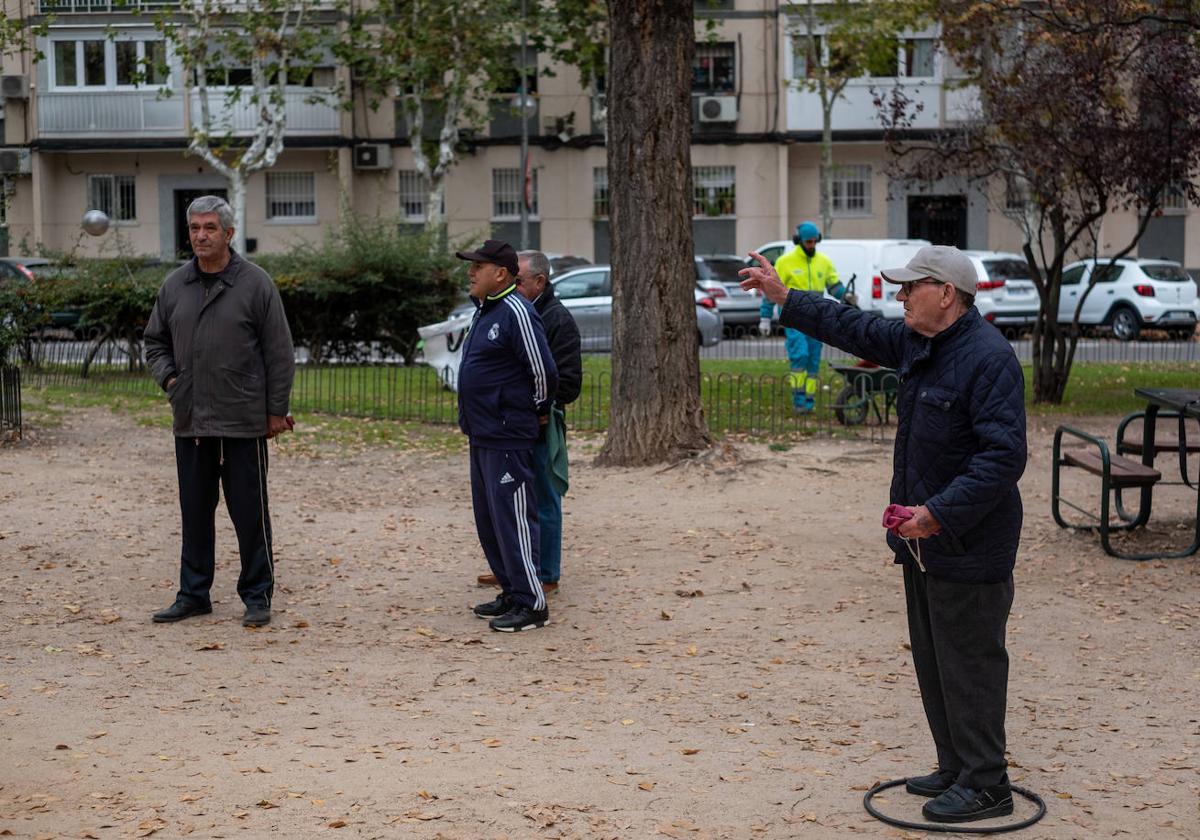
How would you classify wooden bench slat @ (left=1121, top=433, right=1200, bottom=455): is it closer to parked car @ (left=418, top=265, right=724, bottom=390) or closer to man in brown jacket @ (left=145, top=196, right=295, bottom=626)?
man in brown jacket @ (left=145, top=196, right=295, bottom=626)

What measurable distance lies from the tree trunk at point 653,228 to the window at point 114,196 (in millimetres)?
34408

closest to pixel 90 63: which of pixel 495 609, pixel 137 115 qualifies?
pixel 137 115

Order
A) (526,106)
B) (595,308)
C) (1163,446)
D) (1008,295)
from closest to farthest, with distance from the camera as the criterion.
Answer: (1163,446)
(595,308)
(1008,295)
(526,106)

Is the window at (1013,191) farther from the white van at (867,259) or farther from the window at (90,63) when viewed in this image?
the window at (90,63)

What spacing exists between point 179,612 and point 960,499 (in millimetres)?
4548

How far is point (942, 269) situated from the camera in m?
5.14

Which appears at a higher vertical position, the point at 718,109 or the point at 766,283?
the point at 718,109

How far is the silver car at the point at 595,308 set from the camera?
26062 millimetres

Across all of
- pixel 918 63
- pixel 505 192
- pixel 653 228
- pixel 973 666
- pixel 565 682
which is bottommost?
pixel 565 682

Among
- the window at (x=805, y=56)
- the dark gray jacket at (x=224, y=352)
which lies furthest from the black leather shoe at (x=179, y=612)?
the window at (x=805, y=56)

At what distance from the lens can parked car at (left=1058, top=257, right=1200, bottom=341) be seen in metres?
31.2

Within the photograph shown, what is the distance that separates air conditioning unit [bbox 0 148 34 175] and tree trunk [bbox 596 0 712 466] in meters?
33.2

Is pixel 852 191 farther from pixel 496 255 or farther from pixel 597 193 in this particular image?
pixel 496 255

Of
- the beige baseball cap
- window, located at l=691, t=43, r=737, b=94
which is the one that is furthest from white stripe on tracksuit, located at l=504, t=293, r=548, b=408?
window, located at l=691, t=43, r=737, b=94
